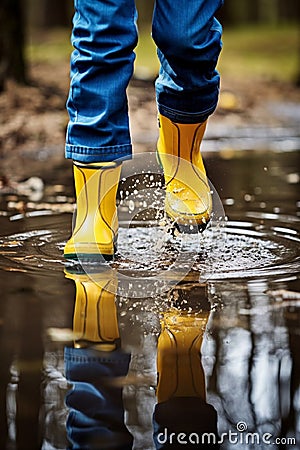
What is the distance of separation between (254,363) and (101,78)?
1.22m

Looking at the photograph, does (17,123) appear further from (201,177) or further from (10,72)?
(201,177)

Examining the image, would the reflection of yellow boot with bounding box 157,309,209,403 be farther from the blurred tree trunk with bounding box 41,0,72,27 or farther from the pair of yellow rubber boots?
the blurred tree trunk with bounding box 41,0,72,27

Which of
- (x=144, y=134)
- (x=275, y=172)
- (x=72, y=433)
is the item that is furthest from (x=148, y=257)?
(x=144, y=134)

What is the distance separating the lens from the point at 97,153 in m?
2.92

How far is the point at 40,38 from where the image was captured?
18.6 metres

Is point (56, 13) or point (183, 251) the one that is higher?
point (56, 13)

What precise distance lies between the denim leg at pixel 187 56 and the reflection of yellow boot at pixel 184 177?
0.06 m

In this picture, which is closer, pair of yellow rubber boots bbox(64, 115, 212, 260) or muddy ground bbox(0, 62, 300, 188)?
pair of yellow rubber boots bbox(64, 115, 212, 260)

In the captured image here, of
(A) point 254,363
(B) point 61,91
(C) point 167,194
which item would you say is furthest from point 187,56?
(B) point 61,91

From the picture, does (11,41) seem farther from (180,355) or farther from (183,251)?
(180,355)

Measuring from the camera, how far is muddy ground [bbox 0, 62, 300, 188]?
600 centimetres

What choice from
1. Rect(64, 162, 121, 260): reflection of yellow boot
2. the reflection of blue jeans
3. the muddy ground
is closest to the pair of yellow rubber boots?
Rect(64, 162, 121, 260): reflection of yellow boot

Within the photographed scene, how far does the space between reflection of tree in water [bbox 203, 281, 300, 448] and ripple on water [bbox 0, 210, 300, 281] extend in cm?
25

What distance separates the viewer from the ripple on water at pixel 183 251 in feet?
9.20
